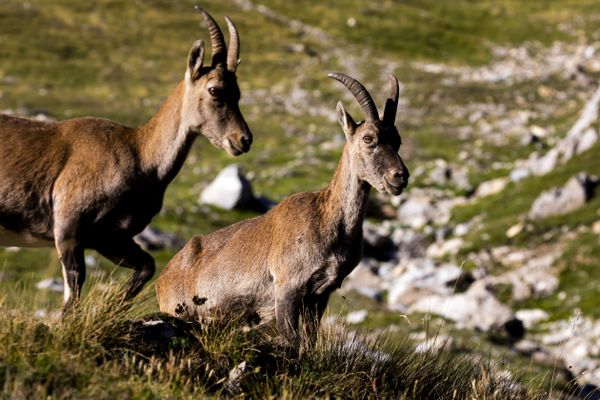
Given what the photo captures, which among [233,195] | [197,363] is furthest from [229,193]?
[197,363]

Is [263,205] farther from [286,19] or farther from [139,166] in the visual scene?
[286,19]

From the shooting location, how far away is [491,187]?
186 ft

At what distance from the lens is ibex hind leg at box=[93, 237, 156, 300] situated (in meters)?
11.4

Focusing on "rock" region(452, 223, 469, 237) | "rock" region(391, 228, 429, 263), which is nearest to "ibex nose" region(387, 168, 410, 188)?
"rock" region(391, 228, 429, 263)

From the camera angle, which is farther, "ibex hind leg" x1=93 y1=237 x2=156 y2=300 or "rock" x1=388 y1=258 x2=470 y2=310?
"rock" x1=388 y1=258 x2=470 y2=310

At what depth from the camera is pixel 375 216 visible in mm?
55125

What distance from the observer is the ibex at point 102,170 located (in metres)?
11.1

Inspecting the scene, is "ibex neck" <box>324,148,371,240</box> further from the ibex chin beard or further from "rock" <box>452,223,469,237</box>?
"rock" <box>452,223,469,237</box>

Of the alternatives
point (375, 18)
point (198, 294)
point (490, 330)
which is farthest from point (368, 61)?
point (198, 294)

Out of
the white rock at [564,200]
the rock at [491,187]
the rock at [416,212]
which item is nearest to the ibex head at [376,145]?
the white rock at [564,200]

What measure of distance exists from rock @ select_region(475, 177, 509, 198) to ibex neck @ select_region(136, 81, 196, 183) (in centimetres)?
4483

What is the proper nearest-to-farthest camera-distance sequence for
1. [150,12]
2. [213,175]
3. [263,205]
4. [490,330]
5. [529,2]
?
[490,330], [263,205], [213,175], [150,12], [529,2]

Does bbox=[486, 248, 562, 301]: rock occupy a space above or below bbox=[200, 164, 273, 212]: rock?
above

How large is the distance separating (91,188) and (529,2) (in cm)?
17758
